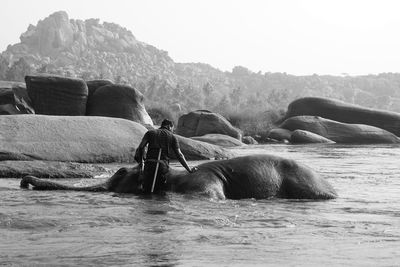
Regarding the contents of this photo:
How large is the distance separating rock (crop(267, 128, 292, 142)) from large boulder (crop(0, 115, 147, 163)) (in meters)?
18.2

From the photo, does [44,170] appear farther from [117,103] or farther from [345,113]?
[345,113]

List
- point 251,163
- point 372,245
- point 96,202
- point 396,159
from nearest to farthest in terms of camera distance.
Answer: point 372,245 < point 96,202 < point 251,163 < point 396,159

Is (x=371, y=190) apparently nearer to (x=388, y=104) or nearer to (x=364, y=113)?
(x=364, y=113)

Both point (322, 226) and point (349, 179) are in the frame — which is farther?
point (349, 179)

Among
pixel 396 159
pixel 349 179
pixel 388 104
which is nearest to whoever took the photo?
pixel 349 179

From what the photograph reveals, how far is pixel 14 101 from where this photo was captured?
107 ft

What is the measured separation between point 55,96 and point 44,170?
1887cm

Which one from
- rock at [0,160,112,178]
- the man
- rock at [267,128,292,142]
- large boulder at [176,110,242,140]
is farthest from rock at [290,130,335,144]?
the man

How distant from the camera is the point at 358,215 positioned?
33.2 feet

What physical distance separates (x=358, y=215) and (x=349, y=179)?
589 centimetres

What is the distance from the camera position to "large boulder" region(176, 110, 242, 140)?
1421 inches

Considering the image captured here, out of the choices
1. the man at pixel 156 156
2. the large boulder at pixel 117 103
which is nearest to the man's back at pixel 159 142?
the man at pixel 156 156

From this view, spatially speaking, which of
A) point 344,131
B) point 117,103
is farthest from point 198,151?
point 344,131

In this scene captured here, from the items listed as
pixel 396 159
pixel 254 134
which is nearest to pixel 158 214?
pixel 396 159
